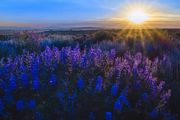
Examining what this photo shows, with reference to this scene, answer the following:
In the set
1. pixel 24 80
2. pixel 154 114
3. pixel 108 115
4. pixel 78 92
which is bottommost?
pixel 154 114

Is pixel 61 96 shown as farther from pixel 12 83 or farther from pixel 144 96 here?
pixel 144 96

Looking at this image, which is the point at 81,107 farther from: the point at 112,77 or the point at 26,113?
the point at 112,77

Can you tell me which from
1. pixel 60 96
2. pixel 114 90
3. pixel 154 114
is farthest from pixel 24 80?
pixel 154 114

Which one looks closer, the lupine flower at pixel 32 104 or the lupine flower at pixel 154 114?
the lupine flower at pixel 32 104

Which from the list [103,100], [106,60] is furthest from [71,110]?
[106,60]

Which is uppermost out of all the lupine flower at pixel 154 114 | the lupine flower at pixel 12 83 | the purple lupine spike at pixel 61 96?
the lupine flower at pixel 12 83

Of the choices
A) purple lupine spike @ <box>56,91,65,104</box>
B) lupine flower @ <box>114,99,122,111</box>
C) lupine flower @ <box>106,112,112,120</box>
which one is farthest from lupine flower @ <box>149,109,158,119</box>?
purple lupine spike @ <box>56,91,65,104</box>

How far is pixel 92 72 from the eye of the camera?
5.64m

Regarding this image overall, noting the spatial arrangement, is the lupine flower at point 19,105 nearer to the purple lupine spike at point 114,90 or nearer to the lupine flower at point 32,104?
the lupine flower at point 32,104

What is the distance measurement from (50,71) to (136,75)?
1159 mm

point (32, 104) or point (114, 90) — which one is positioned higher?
point (114, 90)

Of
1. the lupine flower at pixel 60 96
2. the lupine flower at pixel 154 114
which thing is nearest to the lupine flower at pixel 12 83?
the lupine flower at pixel 60 96

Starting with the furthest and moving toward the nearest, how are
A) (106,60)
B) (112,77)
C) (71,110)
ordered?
(106,60) < (112,77) < (71,110)

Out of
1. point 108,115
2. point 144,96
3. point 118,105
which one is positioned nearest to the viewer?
point 108,115
